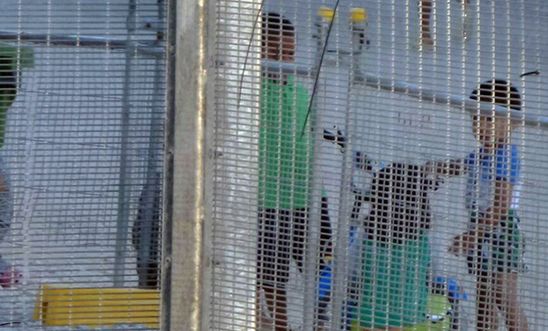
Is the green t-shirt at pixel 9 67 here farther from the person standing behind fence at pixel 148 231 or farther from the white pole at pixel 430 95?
the white pole at pixel 430 95

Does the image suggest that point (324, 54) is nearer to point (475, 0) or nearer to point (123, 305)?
point (475, 0)

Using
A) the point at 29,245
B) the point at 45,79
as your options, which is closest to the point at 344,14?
the point at 45,79

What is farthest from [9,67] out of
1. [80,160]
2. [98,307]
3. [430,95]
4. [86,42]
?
[430,95]

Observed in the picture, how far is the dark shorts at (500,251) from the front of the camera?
277 centimetres

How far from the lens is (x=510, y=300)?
2.74 meters

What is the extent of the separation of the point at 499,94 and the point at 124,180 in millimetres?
1054

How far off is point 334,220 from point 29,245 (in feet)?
2.85

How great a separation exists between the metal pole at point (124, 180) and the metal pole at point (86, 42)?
23 mm

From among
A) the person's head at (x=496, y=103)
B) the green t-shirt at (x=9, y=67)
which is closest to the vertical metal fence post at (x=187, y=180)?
the green t-shirt at (x=9, y=67)

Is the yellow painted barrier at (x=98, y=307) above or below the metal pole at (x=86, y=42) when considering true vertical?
below

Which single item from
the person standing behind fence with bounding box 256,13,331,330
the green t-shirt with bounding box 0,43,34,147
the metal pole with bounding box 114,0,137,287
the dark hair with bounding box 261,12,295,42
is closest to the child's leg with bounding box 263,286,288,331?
the person standing behind fence with bounding box 256,13,331,330

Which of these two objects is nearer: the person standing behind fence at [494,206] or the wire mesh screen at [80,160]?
the person standing behind fence at [494,206]

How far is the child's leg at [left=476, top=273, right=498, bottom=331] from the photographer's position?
2734 mm

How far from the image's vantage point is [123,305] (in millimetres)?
2957
